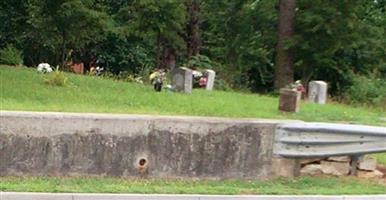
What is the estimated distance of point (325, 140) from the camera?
933 cm

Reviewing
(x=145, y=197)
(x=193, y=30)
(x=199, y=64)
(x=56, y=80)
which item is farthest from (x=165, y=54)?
(x=145, y=197)

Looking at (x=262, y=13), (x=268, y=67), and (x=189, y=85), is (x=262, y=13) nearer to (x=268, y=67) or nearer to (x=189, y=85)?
(x=268, y=67)

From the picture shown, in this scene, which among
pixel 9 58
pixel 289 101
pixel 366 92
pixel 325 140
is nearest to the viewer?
pixel 325 140

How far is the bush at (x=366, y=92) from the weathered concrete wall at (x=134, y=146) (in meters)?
12.0

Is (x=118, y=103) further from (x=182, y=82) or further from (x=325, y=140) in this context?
(x=182, y=82)

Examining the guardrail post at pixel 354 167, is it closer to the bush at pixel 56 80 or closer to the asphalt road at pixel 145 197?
the asphalt road at pixel 145 197

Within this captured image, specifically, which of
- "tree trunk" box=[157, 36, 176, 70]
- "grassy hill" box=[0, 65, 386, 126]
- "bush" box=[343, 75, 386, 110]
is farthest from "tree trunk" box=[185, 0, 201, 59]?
"grassy hill" box=[0, 65, 386, 126]

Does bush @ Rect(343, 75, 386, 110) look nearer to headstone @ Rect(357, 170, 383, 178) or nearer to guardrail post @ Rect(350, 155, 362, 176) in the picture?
headstone @ Rect(357, 170, 383, 178)

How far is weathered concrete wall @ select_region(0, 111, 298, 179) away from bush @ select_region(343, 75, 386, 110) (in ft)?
39.3

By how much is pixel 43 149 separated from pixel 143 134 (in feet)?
3.92

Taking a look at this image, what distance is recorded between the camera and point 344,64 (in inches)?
1098

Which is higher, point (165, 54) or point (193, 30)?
point (193, 30)

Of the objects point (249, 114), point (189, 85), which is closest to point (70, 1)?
point (189, 85)

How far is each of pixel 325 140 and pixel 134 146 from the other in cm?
238
